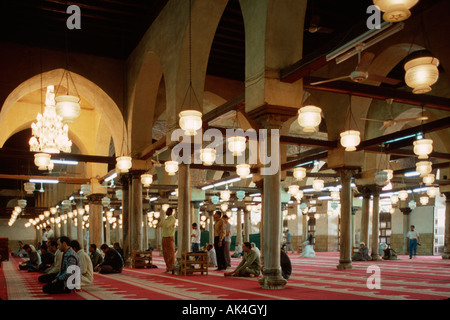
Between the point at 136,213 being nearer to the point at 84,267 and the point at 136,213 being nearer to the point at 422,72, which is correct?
the point at 84,267

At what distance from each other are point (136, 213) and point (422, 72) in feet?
29.4

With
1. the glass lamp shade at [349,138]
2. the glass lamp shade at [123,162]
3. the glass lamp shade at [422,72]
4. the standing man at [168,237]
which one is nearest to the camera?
the glass lamp shade at [422,72]

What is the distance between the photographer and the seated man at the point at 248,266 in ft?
31.6

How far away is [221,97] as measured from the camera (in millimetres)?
14391

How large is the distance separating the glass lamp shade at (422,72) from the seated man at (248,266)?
4.80 m

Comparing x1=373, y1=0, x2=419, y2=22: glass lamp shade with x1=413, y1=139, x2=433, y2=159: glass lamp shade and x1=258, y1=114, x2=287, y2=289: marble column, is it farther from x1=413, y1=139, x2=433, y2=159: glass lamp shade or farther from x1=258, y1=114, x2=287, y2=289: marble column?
x1=413, y1=139, x2=433, y2=159: glass lamp shade

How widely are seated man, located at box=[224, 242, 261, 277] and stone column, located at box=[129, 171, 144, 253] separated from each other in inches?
164

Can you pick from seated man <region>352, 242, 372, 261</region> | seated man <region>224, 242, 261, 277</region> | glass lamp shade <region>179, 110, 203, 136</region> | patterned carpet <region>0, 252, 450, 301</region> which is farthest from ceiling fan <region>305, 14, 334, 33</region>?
seated man <region>352, 242, 372, 261</region>

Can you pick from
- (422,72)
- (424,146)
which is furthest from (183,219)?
(422,72)

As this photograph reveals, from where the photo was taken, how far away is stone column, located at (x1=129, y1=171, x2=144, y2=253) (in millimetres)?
13195

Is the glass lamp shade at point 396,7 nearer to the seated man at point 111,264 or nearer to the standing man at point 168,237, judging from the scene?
the standing man at point 168,237

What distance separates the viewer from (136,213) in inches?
522

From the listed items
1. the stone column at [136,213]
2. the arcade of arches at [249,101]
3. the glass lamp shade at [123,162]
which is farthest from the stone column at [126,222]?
the glass lamp shade at [123,162]

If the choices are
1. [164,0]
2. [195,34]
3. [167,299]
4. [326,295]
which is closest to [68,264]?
[167,299]
